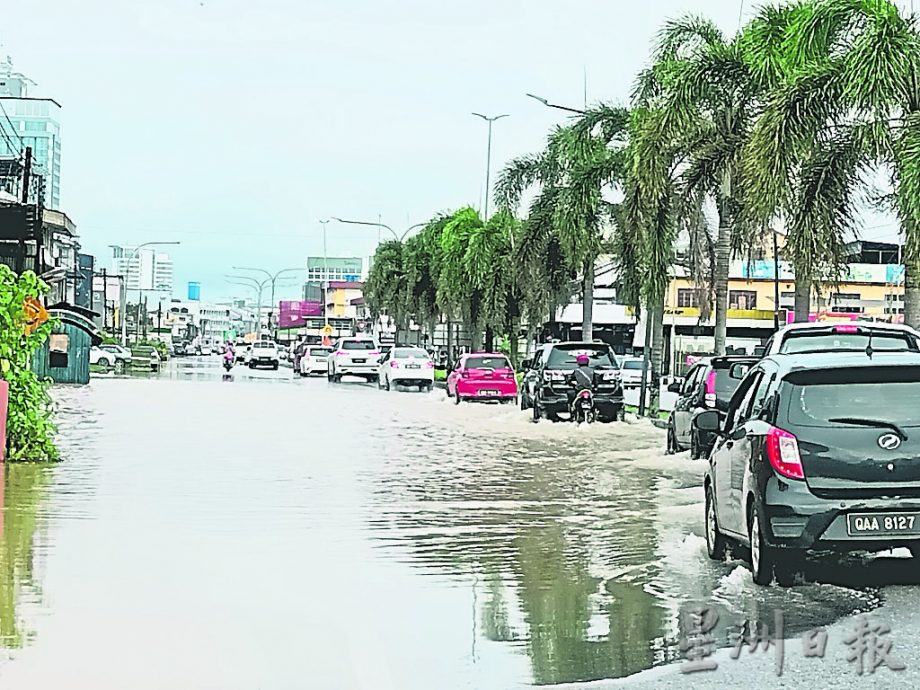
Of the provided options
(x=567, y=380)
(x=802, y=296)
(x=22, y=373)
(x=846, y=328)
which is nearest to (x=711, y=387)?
(x=846, y=328)

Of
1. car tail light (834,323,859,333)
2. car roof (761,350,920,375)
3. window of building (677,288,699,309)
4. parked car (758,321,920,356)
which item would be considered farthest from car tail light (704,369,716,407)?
window of building (677,288,699,309)

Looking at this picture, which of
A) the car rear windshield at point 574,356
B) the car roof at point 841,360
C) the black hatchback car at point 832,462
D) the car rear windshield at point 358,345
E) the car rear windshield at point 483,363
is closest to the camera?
the black hatchback car at point 832,462

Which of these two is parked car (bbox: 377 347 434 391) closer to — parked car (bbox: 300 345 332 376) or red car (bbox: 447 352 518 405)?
red car (bbox: 447 352 518 405)

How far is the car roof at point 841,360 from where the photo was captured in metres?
11.2

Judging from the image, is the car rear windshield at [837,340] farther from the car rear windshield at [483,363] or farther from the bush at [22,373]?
the car rear windshield at [483,363]

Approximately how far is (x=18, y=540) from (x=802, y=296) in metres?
19.0

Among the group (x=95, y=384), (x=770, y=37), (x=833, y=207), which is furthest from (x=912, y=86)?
(x=95, y=384)

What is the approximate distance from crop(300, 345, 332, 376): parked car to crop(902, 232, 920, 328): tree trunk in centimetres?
4861

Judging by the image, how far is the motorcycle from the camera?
33500 millimetres

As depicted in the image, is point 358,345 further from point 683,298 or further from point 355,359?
point 683,298

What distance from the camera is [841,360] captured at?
1138 cm

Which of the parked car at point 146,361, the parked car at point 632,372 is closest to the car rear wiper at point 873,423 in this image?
the parked car at point 632,372

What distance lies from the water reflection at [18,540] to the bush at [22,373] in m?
0.42

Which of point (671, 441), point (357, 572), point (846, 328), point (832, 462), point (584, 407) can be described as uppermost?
point (846, 328)
